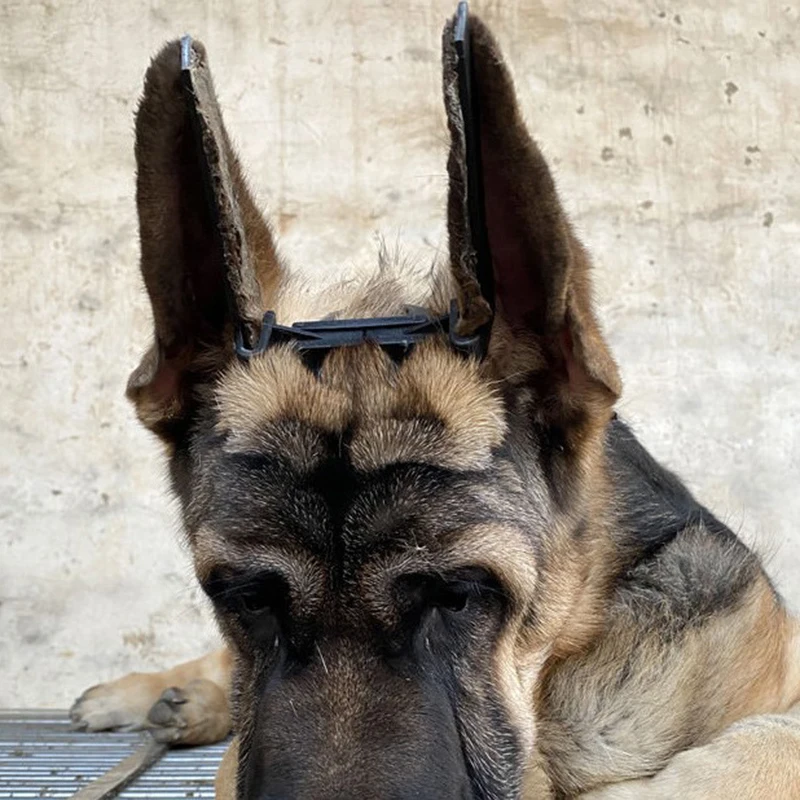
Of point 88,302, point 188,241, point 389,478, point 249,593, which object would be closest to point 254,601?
point 249,593

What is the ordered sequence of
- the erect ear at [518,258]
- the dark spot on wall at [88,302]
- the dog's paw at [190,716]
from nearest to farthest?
the erect ear at [518,258], the dog's paw at [190,716], the dark spot on wall at [88,302]

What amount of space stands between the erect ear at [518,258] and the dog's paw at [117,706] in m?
2.64

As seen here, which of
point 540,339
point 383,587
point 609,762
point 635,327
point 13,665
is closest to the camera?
point 383,587

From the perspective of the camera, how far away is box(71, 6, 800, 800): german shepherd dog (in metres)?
2.28

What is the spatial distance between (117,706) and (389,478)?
270 centimetres

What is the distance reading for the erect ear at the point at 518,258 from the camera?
220 centimetres

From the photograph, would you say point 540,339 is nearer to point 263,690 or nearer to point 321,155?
point 263,690

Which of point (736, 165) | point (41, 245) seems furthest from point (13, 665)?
point (736, 165)

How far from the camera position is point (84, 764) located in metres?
4.03

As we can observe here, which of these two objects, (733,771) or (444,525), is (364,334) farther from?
(733,771)

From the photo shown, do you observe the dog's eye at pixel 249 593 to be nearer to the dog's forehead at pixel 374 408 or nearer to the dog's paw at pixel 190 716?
the dog's forehead at pixel 374 408

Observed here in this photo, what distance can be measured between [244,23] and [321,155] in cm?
95

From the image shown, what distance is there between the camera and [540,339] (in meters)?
2.61

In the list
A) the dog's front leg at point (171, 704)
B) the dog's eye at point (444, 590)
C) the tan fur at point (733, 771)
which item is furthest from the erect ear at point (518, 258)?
the dog's front leg at point (171, 704)
